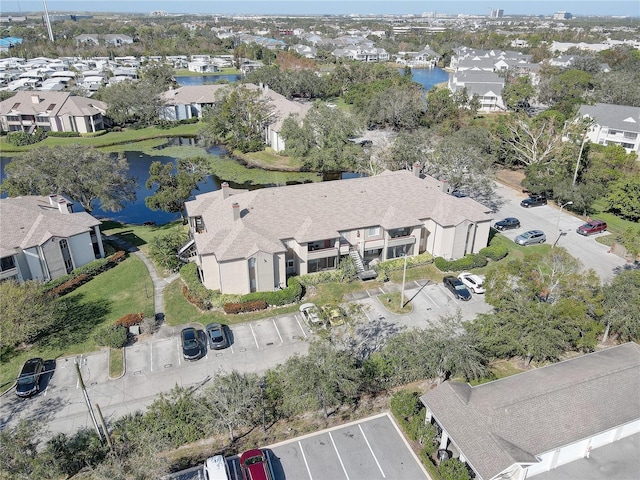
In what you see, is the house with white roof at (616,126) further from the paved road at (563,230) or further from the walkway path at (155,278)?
the walkway path at (155,278)

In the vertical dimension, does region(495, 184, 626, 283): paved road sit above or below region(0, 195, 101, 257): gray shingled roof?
below

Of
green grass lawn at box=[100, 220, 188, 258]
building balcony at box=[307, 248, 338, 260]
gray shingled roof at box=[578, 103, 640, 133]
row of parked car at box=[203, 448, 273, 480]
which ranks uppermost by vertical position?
gray shingled roof at box=[578, 103, 640, 133]

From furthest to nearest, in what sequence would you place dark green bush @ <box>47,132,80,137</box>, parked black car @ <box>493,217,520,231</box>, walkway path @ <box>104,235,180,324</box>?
dark green bush @ <box>47,132,80,137</box>
parked black car @ <box>493,217,520,231</box>
walkway path @ <box>104,235,180,324</box>

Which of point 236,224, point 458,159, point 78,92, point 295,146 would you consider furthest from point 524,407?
point 78,92

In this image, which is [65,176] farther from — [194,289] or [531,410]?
[531,410]

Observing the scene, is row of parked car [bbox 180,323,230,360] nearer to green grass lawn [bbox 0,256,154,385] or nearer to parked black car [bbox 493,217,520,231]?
green grass lawn [bbox 0,256,154,385]

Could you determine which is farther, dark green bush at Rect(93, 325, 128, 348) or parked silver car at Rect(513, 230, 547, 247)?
parked silver car at Rect(513, 230, 547, 247)

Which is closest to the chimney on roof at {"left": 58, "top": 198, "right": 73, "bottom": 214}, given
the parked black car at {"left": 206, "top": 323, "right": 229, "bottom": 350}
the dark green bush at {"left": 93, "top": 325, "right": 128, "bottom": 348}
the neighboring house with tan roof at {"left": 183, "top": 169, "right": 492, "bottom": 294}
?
the neighboring house with tan roof at {"left": 183, "top": 169, "right": 492, "bottom": 294}

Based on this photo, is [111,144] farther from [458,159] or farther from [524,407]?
[524,407]
